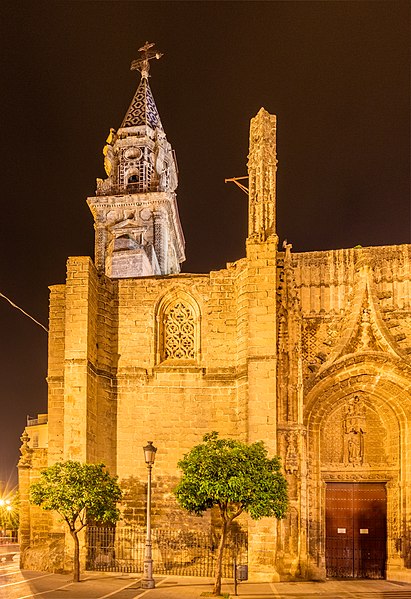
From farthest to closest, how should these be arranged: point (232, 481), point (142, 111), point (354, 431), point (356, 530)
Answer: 1. point (142, 111)
2. point (354, 431)
3. point (356, 530)
4. point (232, 481)

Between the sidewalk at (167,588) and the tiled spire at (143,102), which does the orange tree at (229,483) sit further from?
the tiled spire at (143,102)

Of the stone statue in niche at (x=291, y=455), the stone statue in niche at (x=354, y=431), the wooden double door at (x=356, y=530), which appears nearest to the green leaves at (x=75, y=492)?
the stone statue in niche at (x=291, y=455)

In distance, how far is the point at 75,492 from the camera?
1783cm

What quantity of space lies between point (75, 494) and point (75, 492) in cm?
6

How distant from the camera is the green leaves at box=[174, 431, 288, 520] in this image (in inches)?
631

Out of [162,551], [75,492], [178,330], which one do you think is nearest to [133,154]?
[178,330]

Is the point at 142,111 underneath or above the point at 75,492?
above

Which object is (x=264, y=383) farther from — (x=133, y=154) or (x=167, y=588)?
(x=133, y=154)

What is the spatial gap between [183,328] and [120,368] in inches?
90.7

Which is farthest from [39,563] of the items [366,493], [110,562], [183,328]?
[366,493]

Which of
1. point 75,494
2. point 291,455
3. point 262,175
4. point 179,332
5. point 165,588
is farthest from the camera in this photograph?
point 179,332

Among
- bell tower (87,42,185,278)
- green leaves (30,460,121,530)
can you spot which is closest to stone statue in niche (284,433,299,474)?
green leaves (30,460,121,530)

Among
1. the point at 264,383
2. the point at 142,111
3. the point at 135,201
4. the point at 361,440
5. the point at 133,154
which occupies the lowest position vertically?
the point at 361,440

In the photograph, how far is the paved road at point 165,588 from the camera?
1576cm
